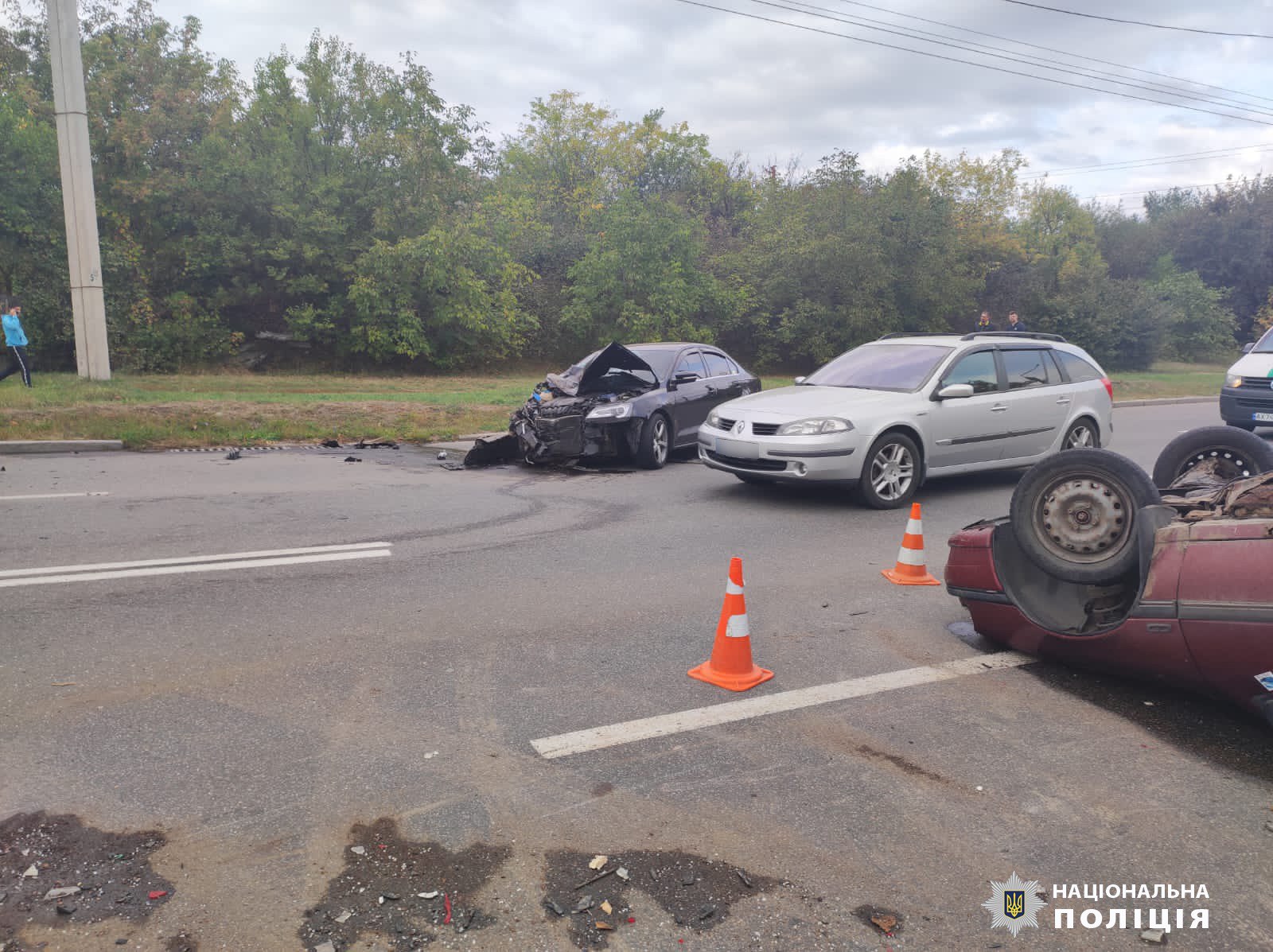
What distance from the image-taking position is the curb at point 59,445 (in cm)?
1180

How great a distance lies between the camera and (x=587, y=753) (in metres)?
3.49

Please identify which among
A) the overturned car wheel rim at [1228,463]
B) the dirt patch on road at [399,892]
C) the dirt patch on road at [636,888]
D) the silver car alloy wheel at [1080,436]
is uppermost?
the overturned car wheel rim at [1228,463]

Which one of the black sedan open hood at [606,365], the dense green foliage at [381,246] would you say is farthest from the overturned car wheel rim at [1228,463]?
the dense green foliage at [381,246]

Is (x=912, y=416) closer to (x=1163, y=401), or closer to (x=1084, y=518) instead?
(x=1084, y=518)

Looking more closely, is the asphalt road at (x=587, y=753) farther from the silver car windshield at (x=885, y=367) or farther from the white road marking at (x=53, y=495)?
the silver car windshield at (x=885, y=367)

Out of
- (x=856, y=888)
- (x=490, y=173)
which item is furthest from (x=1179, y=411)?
(x=490, y=173)

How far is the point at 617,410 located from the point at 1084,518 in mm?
6907

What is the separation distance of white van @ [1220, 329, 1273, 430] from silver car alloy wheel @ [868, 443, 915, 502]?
8190 millimetres

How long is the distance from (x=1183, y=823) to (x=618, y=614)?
117 inches

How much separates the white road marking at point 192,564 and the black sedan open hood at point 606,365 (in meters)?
4.83

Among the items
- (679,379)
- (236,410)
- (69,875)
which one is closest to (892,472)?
(679,379)

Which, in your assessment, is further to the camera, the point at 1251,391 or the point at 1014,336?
the point at 1251,391

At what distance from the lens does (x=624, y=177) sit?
51.6m
